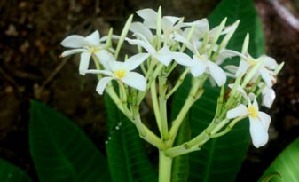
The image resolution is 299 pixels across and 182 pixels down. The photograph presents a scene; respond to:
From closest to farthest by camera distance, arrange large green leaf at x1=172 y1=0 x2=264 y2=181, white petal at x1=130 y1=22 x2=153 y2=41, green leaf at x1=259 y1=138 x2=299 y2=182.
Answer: white petal at x1=130 y1=22 x2=153 y2=41 < green leaf at x1=259 y1=138 x2=299 y2=182 < large green leaf at x1=172 y1=0 x2=264 y2=181

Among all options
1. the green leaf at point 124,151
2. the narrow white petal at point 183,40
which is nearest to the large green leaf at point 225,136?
the green leaf at point 124,151

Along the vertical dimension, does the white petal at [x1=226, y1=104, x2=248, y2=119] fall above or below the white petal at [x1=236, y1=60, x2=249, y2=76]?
below

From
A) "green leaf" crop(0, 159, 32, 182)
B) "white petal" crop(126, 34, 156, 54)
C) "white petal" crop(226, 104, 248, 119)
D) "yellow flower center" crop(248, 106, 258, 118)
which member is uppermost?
"white petal" crop(126, 34, 156, 54)

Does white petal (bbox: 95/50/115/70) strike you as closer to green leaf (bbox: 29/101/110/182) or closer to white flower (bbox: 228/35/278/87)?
white flower (bbox: 228/35/278/87)

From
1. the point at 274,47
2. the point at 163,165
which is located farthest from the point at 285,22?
the point at 163,165

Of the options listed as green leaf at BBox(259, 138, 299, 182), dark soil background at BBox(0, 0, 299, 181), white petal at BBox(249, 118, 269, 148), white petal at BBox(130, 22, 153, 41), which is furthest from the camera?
dark soil background at BBox(0, 0, 299, 181)

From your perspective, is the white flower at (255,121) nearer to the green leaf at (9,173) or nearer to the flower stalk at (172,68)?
the flower stalk at (172,68)

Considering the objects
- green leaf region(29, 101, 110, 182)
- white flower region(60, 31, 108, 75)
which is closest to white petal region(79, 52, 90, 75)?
white flower region(60, 31, 108, 75)
